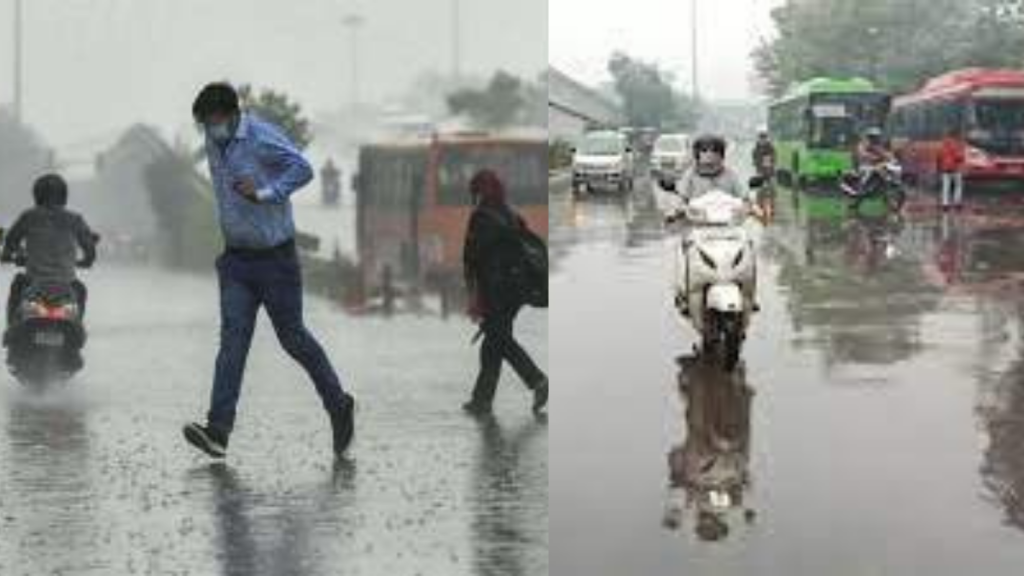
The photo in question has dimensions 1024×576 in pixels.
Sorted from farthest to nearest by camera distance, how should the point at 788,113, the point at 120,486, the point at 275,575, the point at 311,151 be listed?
the point at 788,113
the point at 311,151
the point at 120,486
the point at 275,575

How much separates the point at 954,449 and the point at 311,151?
4.56m

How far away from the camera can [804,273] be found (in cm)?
1496

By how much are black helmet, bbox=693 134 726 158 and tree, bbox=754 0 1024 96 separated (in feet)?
144

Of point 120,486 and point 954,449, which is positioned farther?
point 954,449

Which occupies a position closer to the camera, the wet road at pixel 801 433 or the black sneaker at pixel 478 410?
the wet road at pixel 801 433

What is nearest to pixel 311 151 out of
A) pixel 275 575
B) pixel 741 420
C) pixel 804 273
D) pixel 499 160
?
pixel 499 160

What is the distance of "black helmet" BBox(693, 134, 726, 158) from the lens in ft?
30.1

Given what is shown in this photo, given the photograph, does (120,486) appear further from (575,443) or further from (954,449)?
(954,449)

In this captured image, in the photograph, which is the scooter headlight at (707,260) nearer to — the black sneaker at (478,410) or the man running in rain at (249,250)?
the black sneaker at (478,410)

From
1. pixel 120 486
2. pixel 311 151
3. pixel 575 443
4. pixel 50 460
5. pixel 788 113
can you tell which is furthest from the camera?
pixel 788 113

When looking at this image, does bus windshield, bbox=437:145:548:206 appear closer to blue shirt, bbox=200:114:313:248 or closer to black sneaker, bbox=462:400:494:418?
black sneaker, bbox=462:400:494:418

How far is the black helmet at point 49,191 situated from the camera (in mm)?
8258

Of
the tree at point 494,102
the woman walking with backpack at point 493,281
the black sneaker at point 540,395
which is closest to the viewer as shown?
the woman walking with backpack at point 493,281

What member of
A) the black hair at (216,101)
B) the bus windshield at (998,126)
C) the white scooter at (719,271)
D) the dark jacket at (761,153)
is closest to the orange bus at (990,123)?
the bus windshield at (998,126)
